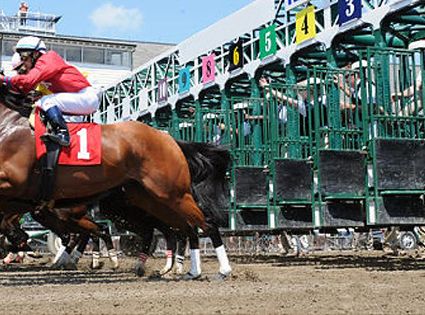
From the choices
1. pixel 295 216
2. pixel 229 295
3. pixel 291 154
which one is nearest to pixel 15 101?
pixel 229 295

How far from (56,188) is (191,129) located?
666 centimetres

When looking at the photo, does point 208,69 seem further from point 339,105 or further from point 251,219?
point 339,105

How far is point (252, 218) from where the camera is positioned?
450 inches

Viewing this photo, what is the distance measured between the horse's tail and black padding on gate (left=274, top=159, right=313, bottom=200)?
4.97ft

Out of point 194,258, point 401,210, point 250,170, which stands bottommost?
point 194,258

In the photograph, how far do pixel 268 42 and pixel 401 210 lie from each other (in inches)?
262

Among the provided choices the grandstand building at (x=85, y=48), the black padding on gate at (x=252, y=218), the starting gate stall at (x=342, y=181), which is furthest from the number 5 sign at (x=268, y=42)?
the grandstand building at (x=85, y=48)

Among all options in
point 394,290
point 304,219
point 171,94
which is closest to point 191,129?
point 304,219

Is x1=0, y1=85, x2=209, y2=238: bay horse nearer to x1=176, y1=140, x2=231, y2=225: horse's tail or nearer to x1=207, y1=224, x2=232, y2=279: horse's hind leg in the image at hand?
x1=207, y1=224, x2=232, y2=279: horse's hind leg

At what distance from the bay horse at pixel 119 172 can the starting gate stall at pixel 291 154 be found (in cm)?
238

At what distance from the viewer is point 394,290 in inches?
241

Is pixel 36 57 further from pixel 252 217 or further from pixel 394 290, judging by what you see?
pixel 252 217

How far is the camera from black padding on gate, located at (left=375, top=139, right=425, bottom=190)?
7945 millimetres

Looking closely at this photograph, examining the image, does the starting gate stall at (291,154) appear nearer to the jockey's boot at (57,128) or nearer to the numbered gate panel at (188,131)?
the numbered gate panel at (188,131)
